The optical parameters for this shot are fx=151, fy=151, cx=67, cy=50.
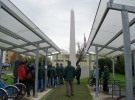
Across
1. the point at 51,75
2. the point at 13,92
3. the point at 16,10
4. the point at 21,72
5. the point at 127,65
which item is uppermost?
the point at 16,10

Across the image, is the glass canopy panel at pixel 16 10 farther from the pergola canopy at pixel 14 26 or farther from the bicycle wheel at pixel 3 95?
the bicycle wheel at pixel 3 95

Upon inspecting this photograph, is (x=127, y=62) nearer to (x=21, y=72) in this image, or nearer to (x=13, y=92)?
(x=13, y=92)

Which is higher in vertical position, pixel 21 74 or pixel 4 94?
pixel 21 74

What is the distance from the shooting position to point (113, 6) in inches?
128

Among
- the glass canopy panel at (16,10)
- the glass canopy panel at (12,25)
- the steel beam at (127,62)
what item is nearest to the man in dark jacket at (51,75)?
the glass canopy panel at (12,25)

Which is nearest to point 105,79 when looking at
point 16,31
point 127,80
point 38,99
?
point 38,99

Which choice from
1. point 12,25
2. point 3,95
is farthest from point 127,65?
point 12,25

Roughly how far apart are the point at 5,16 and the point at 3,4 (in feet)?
3.15

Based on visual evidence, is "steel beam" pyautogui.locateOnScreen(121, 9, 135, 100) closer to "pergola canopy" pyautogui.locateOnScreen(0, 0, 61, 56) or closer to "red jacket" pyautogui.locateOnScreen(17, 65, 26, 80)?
"pergola canopy" pyautogui.locateOnScreen(0, 0, 61, 56)

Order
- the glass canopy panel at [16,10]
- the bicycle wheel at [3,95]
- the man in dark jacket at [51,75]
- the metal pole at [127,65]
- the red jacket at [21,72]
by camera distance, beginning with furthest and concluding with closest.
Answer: the man in dark jacket at [51,75] < the red jacket at [21,72] < the bicycle wheel at [3,95] < the glass canopy panel at [16,10] < the metal pole at [127,65]

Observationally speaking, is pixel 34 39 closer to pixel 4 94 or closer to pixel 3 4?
pixel 4 94

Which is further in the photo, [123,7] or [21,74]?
[21,74]

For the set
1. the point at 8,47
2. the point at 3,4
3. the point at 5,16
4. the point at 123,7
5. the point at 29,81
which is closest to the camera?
the point at 123,7

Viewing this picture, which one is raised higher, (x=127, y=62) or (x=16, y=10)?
(x=16, y=10)
